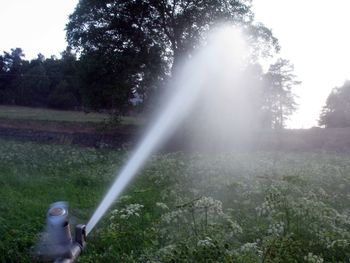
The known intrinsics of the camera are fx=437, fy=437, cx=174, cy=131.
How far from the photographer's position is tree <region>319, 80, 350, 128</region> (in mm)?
54219

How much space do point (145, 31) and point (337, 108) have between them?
3802 centimetres

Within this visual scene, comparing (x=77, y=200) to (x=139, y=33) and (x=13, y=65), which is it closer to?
(x=139, y=33)

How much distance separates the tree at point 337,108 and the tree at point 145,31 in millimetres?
28648

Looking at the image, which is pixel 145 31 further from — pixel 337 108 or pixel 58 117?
pixel 337 108

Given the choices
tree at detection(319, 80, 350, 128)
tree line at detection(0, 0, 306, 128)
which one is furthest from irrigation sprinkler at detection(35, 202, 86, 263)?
tree at detection(319, 80, 350, 128)

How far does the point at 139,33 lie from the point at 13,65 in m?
42.9

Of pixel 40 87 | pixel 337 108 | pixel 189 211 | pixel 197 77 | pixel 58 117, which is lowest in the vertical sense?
pixel 58 117

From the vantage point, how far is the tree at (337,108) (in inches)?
2135

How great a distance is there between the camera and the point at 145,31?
95.8 feet

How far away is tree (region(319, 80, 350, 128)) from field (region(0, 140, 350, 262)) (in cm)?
3995

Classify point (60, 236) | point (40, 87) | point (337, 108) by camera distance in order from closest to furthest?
point (60, 236), point (40, 87), point (337, 108)

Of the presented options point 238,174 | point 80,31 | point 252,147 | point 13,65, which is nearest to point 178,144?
point 252,147

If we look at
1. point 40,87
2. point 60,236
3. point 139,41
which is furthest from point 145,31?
point 40,87

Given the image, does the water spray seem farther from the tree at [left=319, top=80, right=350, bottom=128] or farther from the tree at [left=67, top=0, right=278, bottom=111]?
the tree at [left=319, top=80, right=350, bottom=128]
